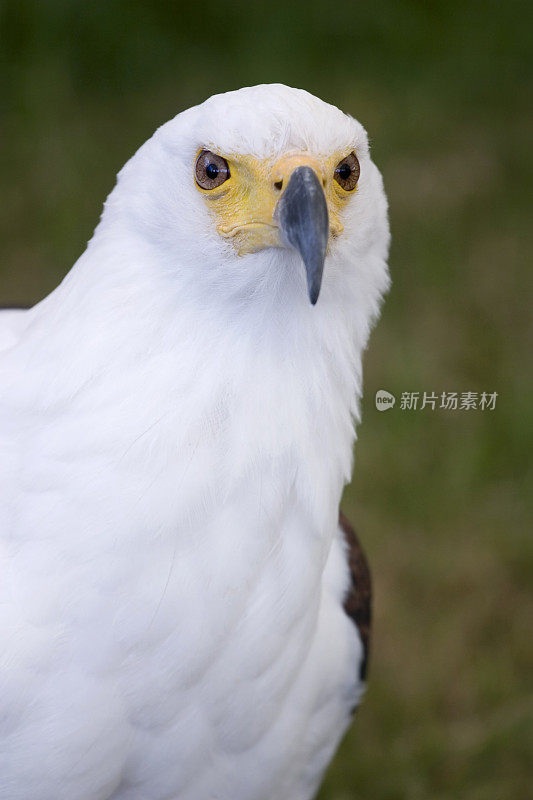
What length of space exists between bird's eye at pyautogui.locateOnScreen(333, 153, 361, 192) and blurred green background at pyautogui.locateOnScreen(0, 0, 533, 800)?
188 cm

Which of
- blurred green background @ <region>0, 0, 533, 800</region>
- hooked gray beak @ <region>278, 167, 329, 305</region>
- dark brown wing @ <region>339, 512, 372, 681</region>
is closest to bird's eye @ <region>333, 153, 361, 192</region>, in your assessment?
hooked gray beak @ <region>278, 167, 329, 305</region>

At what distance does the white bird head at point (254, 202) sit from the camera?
1.46 meters

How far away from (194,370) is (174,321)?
7 centimetres

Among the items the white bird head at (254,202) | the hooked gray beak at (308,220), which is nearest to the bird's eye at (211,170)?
the white bird head at (254,202)

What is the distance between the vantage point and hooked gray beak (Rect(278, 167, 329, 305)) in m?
1.41

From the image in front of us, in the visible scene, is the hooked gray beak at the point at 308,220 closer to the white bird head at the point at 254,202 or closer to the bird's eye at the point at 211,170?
the white bird head at the point at 254,202

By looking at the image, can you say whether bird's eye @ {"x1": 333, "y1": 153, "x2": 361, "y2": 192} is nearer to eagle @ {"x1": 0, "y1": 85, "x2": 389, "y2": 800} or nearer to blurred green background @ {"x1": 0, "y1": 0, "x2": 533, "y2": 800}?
eagle @ {"x1": 0, "y1": 85, "x2": 389, "y2": 800}

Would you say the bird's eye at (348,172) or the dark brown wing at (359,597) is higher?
the bird's eye at (348,172)

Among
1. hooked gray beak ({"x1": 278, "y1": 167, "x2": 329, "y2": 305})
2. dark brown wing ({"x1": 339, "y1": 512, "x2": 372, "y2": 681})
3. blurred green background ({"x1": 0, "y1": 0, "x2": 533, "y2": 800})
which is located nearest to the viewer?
hooked gray beak ({"x1": 278, "y1": 167, "x2": 329, "y2": 305})

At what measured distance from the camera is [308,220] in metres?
1.42

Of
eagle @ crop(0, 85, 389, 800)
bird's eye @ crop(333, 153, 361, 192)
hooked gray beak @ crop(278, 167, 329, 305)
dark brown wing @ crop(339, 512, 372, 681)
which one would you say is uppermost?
bird's eye @ crop(333, 153, 361, 192)

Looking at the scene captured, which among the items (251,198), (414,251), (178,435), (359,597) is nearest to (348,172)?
(251,198)

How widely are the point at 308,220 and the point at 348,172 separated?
0.66 ft

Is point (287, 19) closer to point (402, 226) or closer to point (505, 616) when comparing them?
point (402, 226)
